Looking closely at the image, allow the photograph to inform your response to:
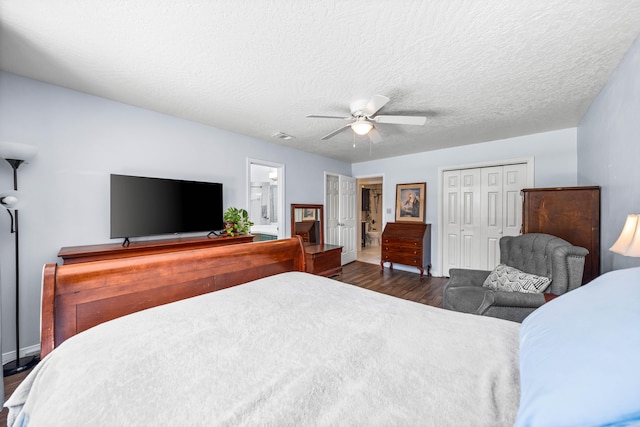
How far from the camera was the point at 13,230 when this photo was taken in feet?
6.56

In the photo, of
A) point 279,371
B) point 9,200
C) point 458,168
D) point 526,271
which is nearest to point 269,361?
point 279,371

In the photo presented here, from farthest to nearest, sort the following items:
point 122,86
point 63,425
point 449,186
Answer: point 449,186 → point 122,86 → point 63,425

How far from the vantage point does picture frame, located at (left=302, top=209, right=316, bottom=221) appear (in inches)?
187

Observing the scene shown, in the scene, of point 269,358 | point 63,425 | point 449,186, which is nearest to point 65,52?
point 63,425

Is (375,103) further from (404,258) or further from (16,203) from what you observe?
(404,258)

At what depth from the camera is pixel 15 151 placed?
6.00ft

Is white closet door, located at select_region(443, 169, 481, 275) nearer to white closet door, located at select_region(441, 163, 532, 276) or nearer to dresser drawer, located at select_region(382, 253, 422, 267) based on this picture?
white closet door, located at select_region(441, 163, 532, 276)

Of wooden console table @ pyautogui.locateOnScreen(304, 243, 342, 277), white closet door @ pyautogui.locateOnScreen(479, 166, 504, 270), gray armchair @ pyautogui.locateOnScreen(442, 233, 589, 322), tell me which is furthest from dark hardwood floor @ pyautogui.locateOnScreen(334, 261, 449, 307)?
gray armchair @ pyautogui.locateOnScreen(442, 233, 589, 322)

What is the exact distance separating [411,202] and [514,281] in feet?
9.18

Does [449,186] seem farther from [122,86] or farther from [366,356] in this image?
[122,86]

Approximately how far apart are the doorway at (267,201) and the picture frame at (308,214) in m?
0.55

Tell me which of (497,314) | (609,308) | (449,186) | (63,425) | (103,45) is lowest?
(497,314)

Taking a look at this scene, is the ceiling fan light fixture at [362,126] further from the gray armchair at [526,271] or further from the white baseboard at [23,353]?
the white baseboard at [23,353]

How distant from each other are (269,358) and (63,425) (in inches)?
20.2
